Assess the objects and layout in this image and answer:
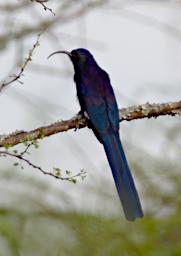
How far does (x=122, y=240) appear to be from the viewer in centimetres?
575

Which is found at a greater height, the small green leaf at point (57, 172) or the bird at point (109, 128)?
the bird at point (109, 128)

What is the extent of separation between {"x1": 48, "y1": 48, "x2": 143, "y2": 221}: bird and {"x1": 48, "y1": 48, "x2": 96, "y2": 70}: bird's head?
0.35 feet

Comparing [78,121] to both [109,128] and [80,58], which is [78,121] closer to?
[109,128]

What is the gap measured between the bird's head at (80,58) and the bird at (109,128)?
4.2 inches

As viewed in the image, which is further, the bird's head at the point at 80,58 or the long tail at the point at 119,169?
the bird's head at the point at 80,58

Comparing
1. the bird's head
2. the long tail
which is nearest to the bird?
the long tail

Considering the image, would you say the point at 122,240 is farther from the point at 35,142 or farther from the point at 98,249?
the point at 35,142

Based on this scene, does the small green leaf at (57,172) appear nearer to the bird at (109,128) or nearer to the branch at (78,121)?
the branch at (78,121)

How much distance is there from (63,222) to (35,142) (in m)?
2.46

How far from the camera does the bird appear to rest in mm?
4270

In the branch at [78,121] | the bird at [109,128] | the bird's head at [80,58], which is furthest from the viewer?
the bird's head at [80,58]

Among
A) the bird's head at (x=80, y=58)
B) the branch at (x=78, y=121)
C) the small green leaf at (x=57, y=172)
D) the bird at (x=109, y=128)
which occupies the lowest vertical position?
the small green leaf at (x=57, y=172)

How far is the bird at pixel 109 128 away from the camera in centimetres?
427

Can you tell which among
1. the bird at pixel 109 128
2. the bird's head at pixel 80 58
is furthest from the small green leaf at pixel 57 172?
the bird's head at pixel 80 58
